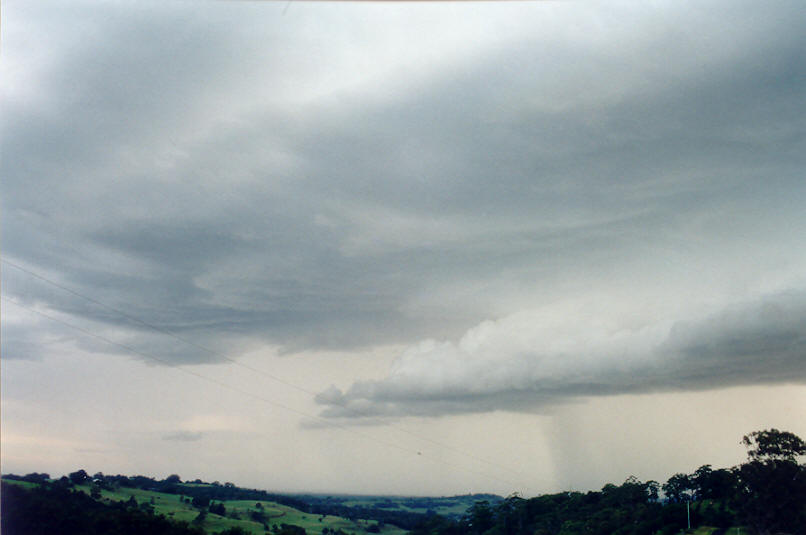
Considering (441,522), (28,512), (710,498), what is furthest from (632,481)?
(28,512)

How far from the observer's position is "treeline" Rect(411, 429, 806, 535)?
301ft

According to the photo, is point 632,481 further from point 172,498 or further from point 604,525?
point 172,498

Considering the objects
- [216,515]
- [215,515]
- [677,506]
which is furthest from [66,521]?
[677,506]

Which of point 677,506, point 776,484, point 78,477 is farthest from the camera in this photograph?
point 78,477

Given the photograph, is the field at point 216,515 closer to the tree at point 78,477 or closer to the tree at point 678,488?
the tree at point 78,477

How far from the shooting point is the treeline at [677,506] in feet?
301

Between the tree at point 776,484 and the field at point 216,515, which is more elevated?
the tree at point 776,484

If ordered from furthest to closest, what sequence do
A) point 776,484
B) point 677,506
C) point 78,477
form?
1. point 78,477
2. point 677,506
3. point 776,484

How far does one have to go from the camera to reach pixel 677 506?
4651 inches

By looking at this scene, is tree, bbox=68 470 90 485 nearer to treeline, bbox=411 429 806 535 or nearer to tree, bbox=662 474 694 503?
treeline, bbox=411 429 806 535

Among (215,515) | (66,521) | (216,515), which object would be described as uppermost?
(66,521)

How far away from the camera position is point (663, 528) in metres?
109

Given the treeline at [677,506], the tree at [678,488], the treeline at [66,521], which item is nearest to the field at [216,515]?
the treeline at [677,506]

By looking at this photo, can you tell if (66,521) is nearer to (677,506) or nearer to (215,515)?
(215,515)
